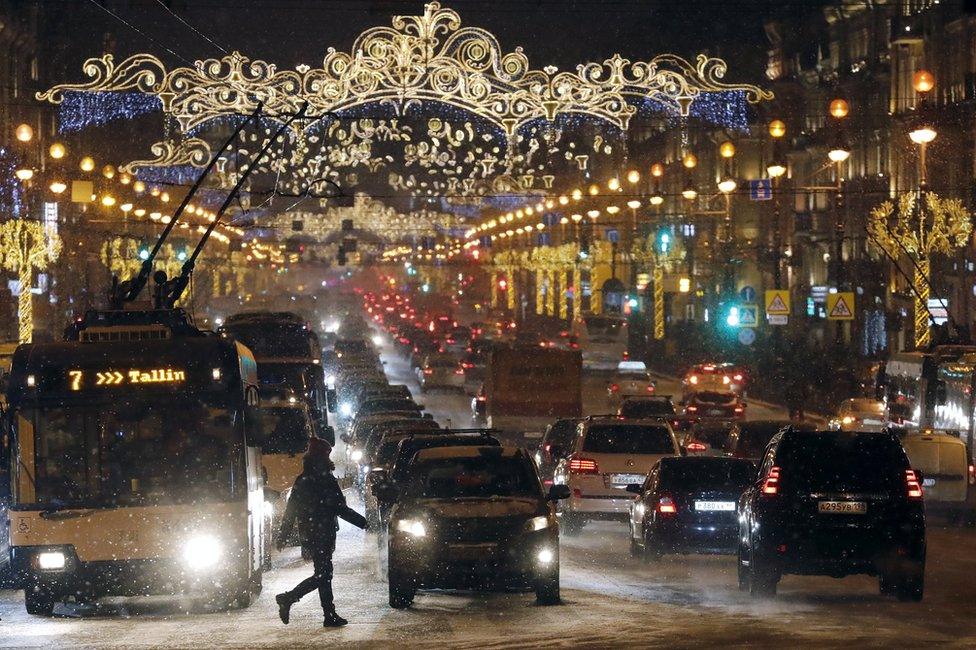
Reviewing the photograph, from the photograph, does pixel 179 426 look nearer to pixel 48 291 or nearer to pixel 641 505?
pixel 641 505

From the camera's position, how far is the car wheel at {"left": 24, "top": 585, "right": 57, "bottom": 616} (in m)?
16.0

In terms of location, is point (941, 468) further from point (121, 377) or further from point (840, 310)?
point (121, 377)

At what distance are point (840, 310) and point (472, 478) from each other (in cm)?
2932

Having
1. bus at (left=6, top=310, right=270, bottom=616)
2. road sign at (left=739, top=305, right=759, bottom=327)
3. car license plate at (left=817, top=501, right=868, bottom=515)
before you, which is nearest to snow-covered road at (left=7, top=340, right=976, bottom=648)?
bus at (left=6, top=310, right=270, bottom=616)

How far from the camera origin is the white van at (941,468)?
93.9 feet

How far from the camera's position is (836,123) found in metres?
36.3

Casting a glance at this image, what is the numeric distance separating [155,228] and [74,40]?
516 inches

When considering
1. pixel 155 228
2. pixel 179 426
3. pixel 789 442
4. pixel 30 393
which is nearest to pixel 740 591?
pixel 789 442

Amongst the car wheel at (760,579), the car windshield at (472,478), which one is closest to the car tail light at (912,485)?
the car wheel at (760,579)

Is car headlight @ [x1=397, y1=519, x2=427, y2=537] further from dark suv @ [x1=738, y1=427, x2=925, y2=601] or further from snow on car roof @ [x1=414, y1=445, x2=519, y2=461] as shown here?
dark suv @ [x1=738, y1=427, x2=925, y2=601]

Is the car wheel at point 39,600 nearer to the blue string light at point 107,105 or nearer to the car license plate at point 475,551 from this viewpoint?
the car license plate at point 475,551

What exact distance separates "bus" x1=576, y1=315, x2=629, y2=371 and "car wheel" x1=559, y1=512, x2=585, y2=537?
48.7 metres

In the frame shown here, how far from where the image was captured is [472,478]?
1709 centimetres

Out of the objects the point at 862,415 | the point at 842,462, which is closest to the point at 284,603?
the point at 842,462
